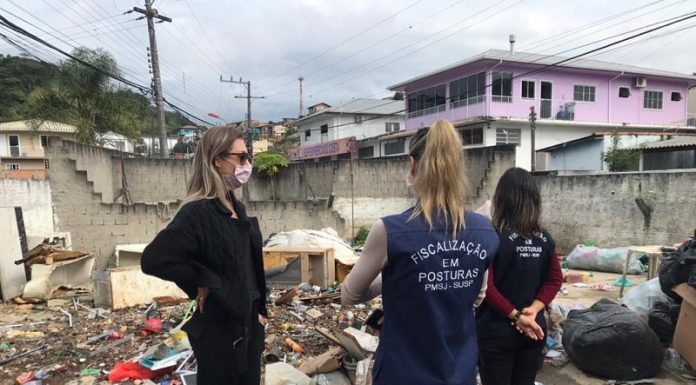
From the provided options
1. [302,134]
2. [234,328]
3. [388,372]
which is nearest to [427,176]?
[388,372]

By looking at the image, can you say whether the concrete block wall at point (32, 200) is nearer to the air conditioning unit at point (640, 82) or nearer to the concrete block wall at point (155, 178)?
the concrete block wall at point (155, 178)

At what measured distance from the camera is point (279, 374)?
2.96 meters

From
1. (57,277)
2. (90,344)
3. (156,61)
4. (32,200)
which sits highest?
(156,61)

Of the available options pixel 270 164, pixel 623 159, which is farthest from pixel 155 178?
pixel 623 159

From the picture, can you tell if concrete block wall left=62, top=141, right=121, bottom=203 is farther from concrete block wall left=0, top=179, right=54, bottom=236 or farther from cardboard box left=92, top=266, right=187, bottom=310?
cardboard box left=92, top=266, right=187, bottom=310

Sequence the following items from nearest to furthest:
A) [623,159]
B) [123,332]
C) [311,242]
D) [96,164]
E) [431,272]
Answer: [431,272], [123,332], [311,242], [96,164], [623,159]

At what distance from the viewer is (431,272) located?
1253 mm

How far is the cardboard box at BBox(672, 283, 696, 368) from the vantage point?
301 cm

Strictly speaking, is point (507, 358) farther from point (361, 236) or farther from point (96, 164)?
point (96, 164)

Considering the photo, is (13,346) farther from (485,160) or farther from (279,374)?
(485,160)

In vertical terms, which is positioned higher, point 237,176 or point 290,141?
point 290,141

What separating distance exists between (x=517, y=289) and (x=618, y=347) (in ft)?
5.81

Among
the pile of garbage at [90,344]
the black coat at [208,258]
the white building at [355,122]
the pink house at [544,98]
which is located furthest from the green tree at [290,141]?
the black coat at [208,258]

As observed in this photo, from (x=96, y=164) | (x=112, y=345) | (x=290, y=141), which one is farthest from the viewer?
(x=290, y=141)
